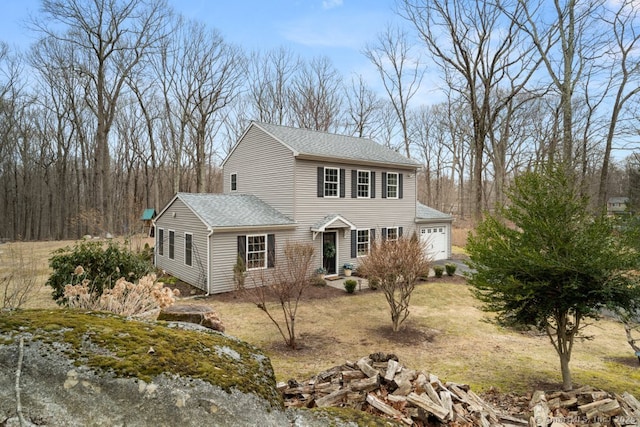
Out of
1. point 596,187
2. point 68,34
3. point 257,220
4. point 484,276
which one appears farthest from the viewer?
point 596,187

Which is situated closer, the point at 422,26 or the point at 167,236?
the point at 167,236

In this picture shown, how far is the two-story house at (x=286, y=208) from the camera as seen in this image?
13.2 metres

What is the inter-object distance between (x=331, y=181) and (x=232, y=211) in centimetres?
466

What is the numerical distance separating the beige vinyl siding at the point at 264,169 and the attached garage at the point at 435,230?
796 cm

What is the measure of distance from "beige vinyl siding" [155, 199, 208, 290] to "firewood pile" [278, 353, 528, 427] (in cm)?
930

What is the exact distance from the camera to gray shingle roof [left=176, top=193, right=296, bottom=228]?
1305 centimetres

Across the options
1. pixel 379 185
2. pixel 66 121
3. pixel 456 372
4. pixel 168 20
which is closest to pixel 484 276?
pixel 456 372

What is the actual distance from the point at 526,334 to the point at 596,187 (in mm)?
36458

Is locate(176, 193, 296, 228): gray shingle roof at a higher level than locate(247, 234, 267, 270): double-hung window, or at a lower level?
higher

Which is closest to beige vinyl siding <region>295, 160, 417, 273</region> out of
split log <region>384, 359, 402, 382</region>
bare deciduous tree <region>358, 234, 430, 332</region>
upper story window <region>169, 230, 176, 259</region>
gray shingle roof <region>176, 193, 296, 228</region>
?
gray shingle roof <region>176, 193, 296, 228</region>

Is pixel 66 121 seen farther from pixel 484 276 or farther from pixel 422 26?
pixel 484 276

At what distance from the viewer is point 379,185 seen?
57.1ft

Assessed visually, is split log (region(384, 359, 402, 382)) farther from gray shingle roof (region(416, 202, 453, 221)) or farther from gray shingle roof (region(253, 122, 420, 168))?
gray shingle roof (region(416, 202, 453, 221))

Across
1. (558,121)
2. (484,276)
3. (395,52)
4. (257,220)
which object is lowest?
(484,276)
